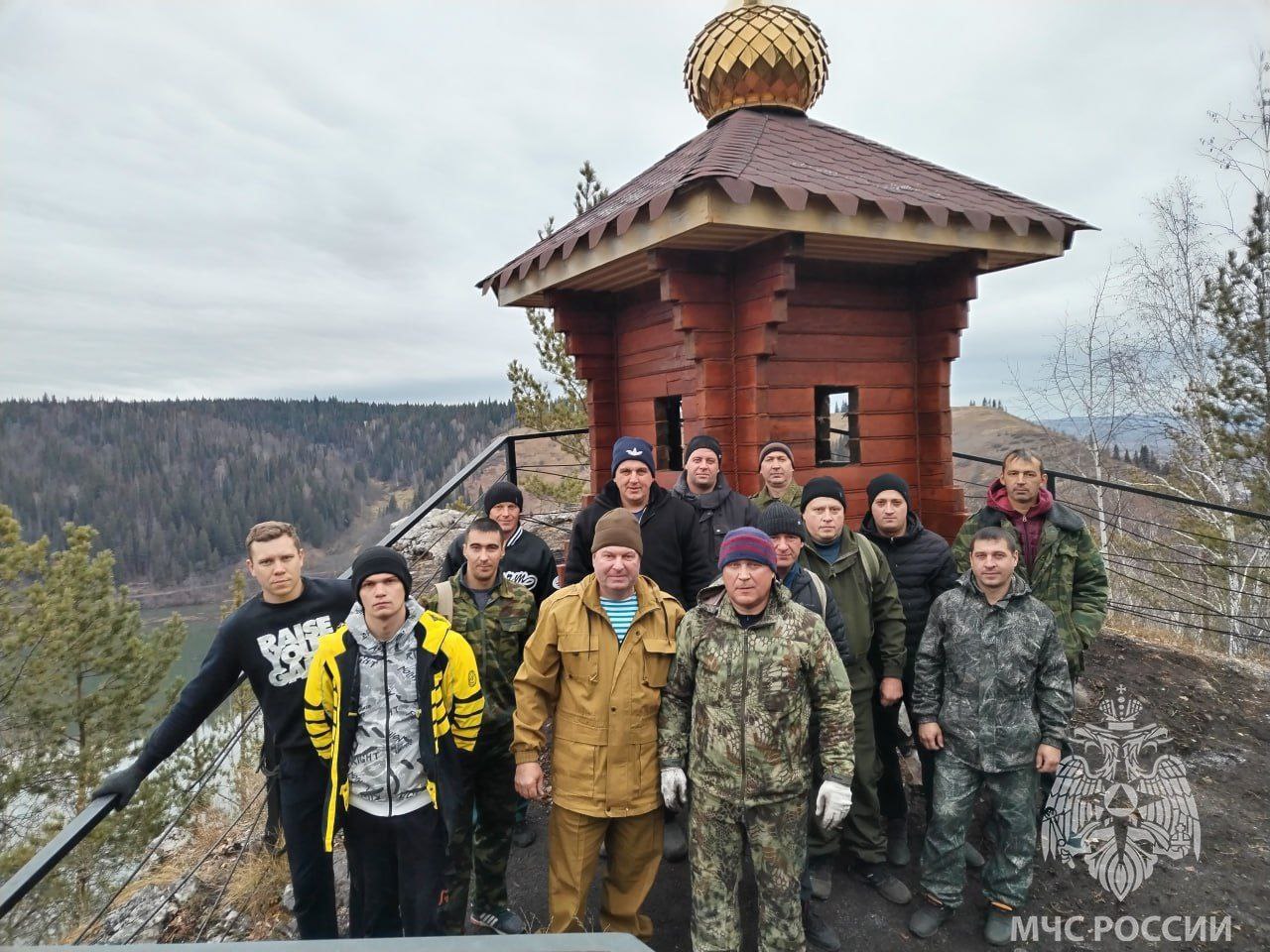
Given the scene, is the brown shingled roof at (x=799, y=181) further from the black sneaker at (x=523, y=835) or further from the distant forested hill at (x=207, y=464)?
the distant forested hill at (x=207, y=464)

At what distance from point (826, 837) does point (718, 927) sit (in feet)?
2.77

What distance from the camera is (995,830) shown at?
3229 mm

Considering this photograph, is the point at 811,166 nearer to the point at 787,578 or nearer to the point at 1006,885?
the point at 787,578

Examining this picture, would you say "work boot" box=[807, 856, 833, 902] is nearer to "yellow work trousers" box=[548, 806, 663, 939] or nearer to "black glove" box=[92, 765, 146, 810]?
"yellow work trousers" box=[548, 806, 663, 939]

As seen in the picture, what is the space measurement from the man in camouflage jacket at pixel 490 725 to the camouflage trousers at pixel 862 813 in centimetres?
143

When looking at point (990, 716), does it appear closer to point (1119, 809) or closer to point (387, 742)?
point (1119, 809)

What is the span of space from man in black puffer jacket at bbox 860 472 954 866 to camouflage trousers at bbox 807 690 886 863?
0.13 metres

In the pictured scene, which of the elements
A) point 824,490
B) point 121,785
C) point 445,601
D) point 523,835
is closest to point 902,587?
point 824,490

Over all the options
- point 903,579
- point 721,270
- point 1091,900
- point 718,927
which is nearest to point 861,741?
point 903,579

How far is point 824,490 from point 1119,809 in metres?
2.75

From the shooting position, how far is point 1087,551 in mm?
3516

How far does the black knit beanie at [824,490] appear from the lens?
335cm

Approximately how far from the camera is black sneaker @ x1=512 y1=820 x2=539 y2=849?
3.89 m

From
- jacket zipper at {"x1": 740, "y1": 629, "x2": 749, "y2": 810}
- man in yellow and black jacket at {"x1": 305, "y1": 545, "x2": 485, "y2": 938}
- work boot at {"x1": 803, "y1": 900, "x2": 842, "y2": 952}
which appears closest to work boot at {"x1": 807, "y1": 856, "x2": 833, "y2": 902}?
work boot at {"x1": 803, "y1": 900, "x2": 842, "y2": 952}
